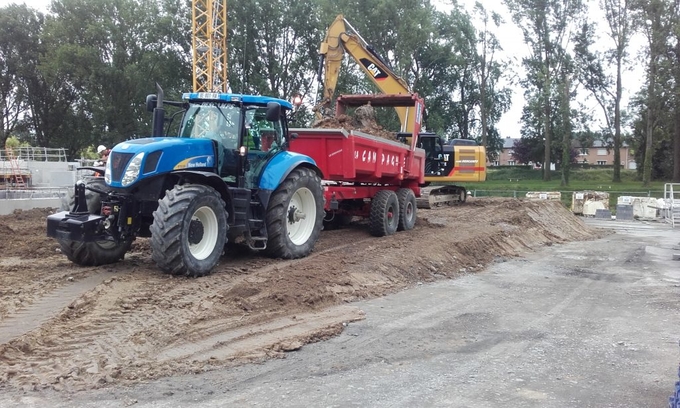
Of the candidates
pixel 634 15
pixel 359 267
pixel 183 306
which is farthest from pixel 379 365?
pixel 634 15

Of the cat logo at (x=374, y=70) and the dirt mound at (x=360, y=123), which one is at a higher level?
the cat logo at (x=374, y=70)

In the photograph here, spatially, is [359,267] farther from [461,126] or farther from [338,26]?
[461,126]

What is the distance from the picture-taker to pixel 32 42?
4791 cm

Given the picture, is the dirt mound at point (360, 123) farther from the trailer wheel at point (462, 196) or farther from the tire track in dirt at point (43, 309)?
the trailer wheel at point (462, 196)

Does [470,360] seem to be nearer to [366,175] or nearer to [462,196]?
[366,175]

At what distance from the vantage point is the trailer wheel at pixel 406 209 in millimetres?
14312

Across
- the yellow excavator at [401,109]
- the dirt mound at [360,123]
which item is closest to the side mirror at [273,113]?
the dirt mound at [360,123]

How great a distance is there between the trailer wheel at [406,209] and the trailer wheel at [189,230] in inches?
261

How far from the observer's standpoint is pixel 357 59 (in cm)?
1672

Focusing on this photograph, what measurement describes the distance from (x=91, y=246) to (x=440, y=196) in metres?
16.0

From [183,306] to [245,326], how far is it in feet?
2.51

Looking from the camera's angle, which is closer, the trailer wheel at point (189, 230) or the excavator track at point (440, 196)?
the trailer wheel at point (189, 230)

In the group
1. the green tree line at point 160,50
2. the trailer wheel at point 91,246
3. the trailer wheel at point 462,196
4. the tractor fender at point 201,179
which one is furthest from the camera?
the green tree line at point 160,50

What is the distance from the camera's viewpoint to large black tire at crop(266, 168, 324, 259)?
9.47 m
